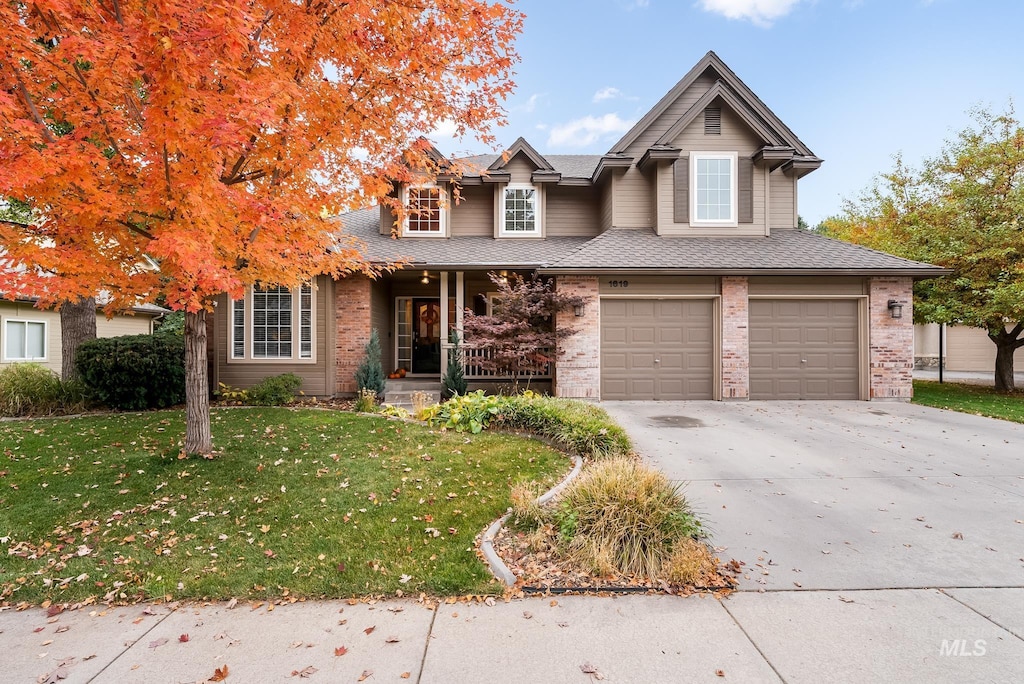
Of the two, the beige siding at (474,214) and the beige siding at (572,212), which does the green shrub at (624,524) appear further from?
the beige siding at (572,212)

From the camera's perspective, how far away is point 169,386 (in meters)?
9.45

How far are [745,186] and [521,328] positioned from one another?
7.40 meters

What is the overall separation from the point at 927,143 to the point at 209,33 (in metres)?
18.8

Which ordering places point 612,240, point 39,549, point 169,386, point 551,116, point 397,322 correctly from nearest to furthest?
point 39,549 → point 169,386 → point 612,240 → point 397,322 → point 551,116

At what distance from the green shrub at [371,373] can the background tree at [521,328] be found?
224 cm

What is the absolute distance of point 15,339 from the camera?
13.2m

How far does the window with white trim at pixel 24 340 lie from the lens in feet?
42.5

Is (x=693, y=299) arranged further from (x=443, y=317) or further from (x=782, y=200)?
(x=443, y=317)

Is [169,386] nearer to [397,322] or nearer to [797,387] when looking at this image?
[397,322]

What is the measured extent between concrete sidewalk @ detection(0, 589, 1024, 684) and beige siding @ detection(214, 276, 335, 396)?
8.15 m

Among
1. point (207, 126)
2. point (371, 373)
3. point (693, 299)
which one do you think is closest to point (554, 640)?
point (207, 126)

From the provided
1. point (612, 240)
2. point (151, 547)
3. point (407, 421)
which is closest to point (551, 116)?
point (612, 240)

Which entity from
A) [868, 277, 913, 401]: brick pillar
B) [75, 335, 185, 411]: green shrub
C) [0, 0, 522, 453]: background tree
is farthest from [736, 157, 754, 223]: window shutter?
[75, 335, 185, 411]: green shrub

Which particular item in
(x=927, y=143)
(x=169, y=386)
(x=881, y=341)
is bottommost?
(x=169, y=386)
